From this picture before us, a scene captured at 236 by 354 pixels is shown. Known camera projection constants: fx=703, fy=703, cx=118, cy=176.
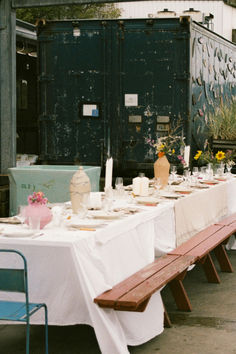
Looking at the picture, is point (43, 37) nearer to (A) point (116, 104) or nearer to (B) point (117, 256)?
(A) point (116, 104)

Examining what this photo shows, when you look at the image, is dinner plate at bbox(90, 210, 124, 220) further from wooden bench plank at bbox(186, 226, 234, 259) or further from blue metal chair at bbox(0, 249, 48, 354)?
blue metal chair at bbox(0, 249, 48, 354)

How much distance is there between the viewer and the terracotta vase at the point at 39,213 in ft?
14.9

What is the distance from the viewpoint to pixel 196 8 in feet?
104

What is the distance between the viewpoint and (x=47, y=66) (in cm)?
1020

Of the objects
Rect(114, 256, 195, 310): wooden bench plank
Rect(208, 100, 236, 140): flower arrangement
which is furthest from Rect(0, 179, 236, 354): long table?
Rect(208, 100, 236, 140): flower arrangement

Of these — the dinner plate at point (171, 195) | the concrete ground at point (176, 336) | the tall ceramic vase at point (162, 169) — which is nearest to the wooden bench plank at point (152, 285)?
the concrete ground at point (176, 336)

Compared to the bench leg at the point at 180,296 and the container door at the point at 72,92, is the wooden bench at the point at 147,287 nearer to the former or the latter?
the bench leg at the point at 180,296

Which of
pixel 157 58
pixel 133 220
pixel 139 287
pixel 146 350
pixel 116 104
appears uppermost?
pixel 157 58

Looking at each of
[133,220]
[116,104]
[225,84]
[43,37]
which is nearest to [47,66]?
[43,37]

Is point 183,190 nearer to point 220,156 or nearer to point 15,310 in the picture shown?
point 220,156

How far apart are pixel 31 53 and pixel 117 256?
8493mm

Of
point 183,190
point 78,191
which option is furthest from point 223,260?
point 78,191

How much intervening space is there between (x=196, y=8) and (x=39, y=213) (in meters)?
28.7

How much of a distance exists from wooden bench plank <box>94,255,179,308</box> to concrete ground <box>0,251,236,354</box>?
1.58 feet
